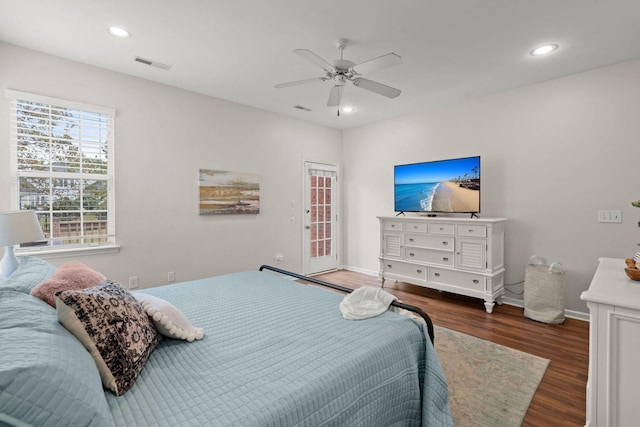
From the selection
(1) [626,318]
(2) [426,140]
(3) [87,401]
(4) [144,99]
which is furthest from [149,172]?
(1) [626,318]

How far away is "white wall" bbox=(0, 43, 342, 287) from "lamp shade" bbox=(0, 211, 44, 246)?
1.02 metres

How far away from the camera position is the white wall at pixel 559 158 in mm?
3113

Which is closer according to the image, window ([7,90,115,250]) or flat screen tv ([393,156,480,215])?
window ([7,90,115,250])

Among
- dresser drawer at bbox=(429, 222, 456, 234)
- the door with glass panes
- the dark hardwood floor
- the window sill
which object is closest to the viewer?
the dark hardwood floor

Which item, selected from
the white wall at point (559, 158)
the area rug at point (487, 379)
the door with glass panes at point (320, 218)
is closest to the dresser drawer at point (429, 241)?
the white wall at point (559, 158)

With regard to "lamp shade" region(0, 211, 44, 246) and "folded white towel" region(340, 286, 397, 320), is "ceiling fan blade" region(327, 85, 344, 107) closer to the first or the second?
"folded white towel" region(340, 286, 397, 320)

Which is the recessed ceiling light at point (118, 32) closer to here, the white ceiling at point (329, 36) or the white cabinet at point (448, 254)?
the white ceiling at point (329, 36)

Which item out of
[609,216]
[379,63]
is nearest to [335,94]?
[379,63]

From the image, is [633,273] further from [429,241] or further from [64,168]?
[64,168]

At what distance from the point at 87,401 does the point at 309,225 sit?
14.6 feet

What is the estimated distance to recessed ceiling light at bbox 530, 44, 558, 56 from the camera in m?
2.73

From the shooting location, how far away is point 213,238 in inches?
161

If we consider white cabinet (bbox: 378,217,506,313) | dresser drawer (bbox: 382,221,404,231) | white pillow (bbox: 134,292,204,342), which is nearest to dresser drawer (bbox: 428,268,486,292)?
white cabinet (bbox: 378,217,506,313)

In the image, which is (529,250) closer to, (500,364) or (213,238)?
(500,364)
